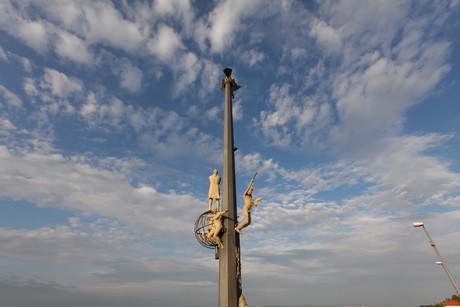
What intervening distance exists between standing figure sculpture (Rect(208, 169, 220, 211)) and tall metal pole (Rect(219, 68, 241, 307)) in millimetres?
373

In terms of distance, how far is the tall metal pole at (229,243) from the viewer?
12.7 meters

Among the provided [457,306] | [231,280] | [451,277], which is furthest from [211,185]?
[457,306]

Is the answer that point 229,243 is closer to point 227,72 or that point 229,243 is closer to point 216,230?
point 216,230

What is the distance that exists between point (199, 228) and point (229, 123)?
17.3ft

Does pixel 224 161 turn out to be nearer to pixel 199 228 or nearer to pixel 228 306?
pixel 199 228

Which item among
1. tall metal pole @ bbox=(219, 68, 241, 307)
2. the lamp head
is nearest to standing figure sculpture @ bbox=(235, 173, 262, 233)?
tall metal pole @ bbox=(219, 68, 241, 307)

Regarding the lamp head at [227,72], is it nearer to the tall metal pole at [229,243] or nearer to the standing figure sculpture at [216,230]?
the tall metal pole at [229,243]

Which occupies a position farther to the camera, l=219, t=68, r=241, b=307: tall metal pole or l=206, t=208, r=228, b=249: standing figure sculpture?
l=206, t=208, r=228, b=249: standing figure sculpture

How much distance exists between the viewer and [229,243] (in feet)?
43.8

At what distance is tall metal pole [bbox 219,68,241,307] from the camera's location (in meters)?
12.7

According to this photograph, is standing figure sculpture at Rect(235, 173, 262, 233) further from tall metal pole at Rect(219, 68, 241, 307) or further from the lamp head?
the lamp head

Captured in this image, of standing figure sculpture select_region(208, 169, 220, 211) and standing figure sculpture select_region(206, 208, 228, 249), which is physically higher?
standing figure sculpture select_region(208, 169, 220, 211)

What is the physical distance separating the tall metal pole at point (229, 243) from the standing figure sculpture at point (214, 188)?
14.7 inches

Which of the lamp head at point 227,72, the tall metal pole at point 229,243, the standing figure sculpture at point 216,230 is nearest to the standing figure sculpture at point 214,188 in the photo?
the tall metal pole at point 229,243
